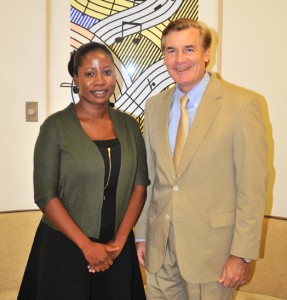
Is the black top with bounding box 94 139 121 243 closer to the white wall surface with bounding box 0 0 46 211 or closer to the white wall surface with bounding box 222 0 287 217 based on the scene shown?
the white wall surface with bounding box 0 0 46 211

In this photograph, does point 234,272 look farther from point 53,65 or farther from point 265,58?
point 53,65

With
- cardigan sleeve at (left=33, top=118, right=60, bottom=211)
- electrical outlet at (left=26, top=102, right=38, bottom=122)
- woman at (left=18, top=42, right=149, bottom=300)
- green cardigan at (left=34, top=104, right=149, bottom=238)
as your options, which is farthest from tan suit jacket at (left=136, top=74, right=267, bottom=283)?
electrical outlet at (left=26, top=102, right=38, bottom=122)

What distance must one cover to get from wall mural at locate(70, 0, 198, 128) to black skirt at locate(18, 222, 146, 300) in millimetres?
1407

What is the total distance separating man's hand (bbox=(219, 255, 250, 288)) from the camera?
67.2 inches

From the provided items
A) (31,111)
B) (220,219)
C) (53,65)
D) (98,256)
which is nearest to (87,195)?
(98,256)

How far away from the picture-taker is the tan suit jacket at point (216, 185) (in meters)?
1.66

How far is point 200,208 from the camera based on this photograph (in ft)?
5.70

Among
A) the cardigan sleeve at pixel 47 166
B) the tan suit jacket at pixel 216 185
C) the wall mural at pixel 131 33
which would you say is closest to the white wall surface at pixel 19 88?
the wall mural at pixel 131 33

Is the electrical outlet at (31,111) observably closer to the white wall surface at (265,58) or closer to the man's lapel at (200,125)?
the white wall surface at (265,58)

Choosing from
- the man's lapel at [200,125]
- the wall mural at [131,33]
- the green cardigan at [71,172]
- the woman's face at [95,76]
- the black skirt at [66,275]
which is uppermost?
the wall mural at [131,33]

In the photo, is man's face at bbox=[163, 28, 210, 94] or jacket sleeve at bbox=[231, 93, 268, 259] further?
man's face at bbox=[163, 28, 210, 94]

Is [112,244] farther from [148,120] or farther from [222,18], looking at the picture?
[222,18]

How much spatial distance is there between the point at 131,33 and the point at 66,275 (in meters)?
1.86

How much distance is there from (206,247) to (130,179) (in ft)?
1.51
